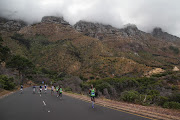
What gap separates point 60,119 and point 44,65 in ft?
207

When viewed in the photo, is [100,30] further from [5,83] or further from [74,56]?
[5,83]

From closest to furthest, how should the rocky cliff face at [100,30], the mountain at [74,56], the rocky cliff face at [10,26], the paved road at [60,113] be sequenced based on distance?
the paved road at [60,113] < the mountain at [74,56] < the rocky cliff face at [10,26] < the rocky cliff face at [100,30]

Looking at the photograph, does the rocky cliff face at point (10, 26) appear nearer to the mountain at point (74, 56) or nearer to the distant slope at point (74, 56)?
the mountain at point (74, 56)

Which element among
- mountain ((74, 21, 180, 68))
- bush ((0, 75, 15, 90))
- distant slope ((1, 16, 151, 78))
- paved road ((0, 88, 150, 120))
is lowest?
paved road ((0, 88, 150, 120))

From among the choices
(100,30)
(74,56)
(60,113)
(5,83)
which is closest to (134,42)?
(100,30)

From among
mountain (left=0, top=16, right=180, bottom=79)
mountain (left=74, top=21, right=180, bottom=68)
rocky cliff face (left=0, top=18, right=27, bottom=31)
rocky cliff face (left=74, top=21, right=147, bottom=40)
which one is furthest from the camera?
rocky cliff face (left=74, top=21, right=147, bottom=40)

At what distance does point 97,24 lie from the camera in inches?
6329

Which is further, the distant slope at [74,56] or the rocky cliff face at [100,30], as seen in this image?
the rocky cliff face at [100,30]

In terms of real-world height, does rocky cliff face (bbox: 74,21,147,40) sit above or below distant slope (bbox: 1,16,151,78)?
above

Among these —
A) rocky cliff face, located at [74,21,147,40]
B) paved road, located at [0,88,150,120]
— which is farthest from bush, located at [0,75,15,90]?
rocky cliff face, located at [74,21,147,40]

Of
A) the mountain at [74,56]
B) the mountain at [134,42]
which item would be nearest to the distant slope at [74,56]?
the mountain at [74,56]

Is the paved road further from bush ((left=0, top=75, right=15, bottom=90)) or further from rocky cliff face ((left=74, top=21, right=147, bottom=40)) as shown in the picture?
rocky cliff face ((left=74, top=21, right=147, bottom=40))

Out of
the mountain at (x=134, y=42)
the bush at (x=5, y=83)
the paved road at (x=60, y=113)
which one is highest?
the mountain at (x=134, y=42)

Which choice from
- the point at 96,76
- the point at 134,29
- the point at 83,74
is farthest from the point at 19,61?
the point at 134,29
